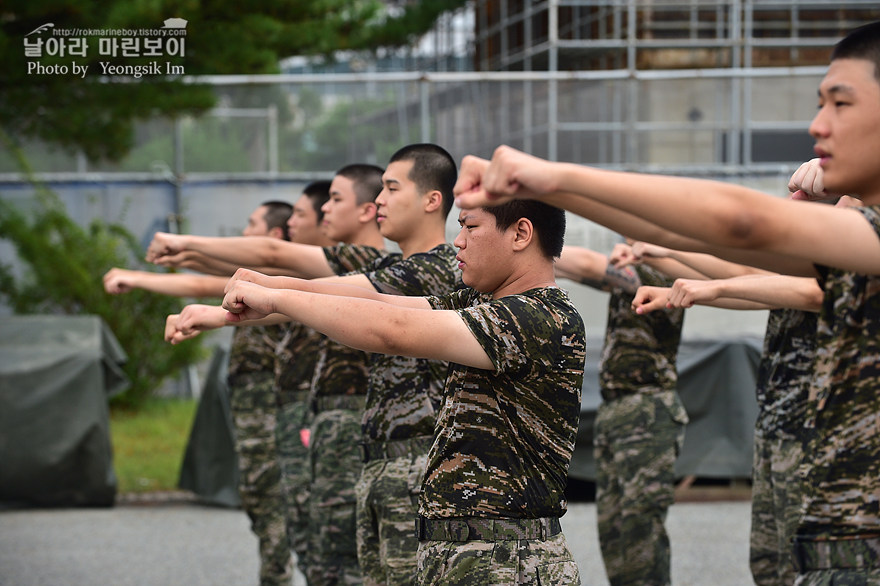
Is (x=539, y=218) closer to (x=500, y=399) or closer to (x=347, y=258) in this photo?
(x=500, y=399)

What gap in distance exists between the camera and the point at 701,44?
1261cm

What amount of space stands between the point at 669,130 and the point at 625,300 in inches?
169

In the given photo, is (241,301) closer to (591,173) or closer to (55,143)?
(591,173)

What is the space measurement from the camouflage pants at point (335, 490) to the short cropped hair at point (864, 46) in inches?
116

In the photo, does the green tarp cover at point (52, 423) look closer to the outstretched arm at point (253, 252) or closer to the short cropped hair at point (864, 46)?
the outstretched arm at point (253, 252)

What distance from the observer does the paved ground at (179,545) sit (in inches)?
257

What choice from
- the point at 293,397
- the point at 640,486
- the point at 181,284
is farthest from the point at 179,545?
the point at 640,486

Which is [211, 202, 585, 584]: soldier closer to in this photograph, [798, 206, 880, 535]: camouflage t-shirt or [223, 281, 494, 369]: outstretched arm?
[223, 281, 494, 369]: outstretched arm

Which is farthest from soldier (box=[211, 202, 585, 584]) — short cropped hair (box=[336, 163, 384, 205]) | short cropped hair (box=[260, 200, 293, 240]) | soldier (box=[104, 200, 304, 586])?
short cropped hair (box=[260, 200, 293, 240])

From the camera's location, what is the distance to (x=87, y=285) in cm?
1007

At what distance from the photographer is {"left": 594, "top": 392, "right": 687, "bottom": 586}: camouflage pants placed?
534 cm

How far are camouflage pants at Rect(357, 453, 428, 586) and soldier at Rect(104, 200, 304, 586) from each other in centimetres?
221

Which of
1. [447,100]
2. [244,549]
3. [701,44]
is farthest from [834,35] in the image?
[244,549]

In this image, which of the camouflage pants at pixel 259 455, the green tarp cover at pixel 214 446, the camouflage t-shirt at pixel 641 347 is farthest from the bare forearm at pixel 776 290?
the green tarp cover at pixel 214 446
